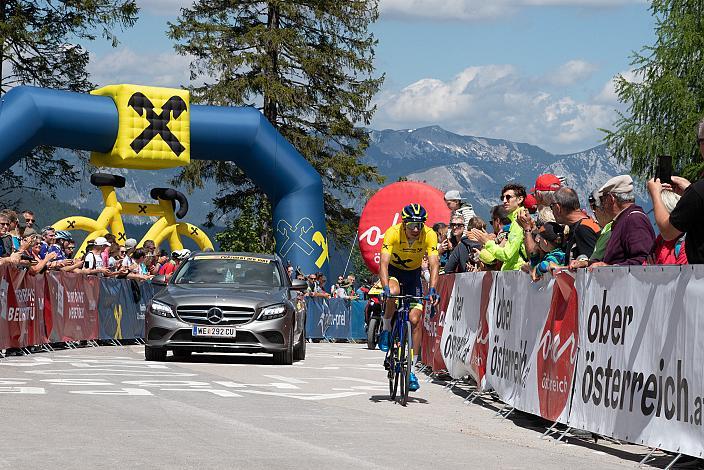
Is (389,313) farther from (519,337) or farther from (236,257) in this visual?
(236,257)

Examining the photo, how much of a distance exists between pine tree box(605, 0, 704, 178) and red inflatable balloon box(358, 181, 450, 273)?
10.6 m

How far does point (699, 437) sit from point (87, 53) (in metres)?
44.5

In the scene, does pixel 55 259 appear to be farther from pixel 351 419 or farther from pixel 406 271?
pixel 351 419

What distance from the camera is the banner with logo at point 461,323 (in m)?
15.3

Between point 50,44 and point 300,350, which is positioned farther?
point 50,44

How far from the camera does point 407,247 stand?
47.6ft

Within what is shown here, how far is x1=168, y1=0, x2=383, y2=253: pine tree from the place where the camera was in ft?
184

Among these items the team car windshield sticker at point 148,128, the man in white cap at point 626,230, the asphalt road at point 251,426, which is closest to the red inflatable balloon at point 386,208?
the team car windshield sticker at point 148,128

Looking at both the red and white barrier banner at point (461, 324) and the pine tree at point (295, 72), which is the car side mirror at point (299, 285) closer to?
the red and white barrier banner at point (461, 324)

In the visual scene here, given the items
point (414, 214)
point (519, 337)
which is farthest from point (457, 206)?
point (519, 337)

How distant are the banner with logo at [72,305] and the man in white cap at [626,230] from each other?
41.2 feet

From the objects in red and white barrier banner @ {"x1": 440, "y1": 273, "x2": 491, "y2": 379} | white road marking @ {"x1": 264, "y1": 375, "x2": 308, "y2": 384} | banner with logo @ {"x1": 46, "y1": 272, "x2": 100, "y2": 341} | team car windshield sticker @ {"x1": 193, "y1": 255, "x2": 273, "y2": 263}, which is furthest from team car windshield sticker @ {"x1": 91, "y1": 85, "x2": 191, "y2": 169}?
red and white barrier banner @ {"x1": 440, "y1": 273, "x2": 491, "y2": 379}

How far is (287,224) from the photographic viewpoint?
36.2 meters

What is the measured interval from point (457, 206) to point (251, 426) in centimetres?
879
